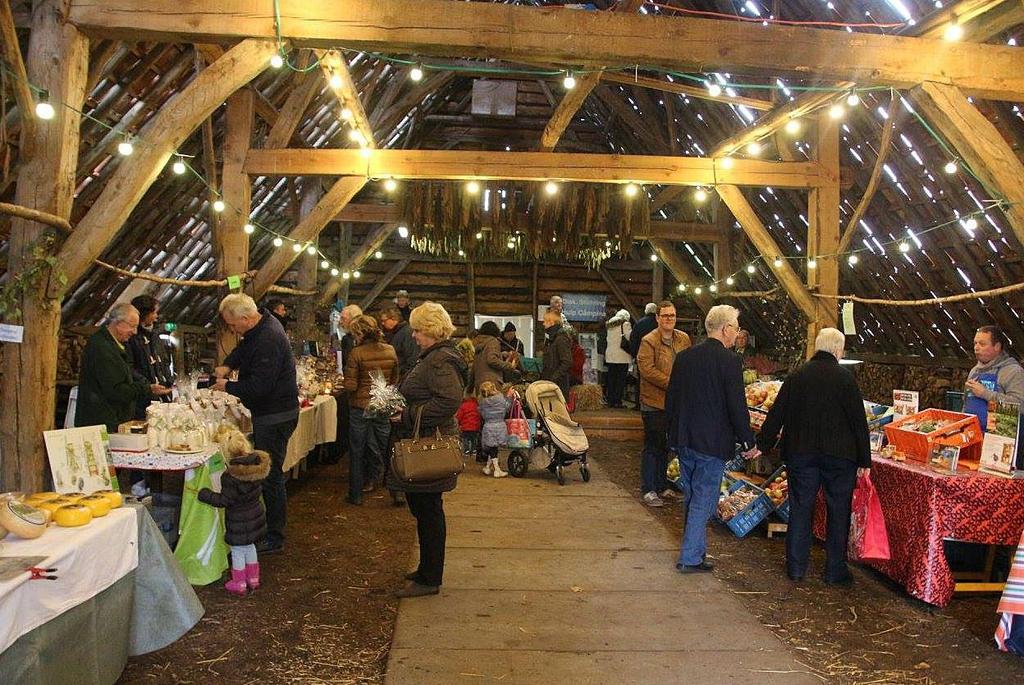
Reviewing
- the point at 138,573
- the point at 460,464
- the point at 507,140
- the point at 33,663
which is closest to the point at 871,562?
the point at 460,464

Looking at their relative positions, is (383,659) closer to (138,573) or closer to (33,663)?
(138,573)

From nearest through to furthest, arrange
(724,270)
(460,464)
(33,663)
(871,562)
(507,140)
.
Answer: (33,663) → (460,464) → (871,562) → (724,270) → (507,140)

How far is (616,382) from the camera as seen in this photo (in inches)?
504

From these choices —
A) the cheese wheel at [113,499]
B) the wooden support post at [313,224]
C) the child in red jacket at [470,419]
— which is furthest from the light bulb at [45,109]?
the child in red jacket at [470,419]

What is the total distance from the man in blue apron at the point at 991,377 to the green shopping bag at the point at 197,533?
4417mm

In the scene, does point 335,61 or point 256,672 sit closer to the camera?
point 256,672

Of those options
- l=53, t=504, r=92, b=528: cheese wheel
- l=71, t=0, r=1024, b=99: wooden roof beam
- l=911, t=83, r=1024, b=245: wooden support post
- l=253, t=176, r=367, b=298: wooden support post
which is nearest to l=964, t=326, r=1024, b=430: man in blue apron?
l=911, t=83, r=1024, b=245: wooden support post

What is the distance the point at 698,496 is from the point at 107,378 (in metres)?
3.47

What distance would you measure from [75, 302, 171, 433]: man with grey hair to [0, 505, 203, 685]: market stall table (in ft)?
5.75

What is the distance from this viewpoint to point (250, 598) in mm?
4227

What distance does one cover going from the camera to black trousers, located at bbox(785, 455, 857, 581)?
471 centimetres

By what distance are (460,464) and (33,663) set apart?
2.05 metres

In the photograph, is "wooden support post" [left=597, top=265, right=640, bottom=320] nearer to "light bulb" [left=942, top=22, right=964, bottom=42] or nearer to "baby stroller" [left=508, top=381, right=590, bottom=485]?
"baby stroller" [left=508, top=381, right=590, bottom=485]

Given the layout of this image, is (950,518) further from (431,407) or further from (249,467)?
(249,467)
